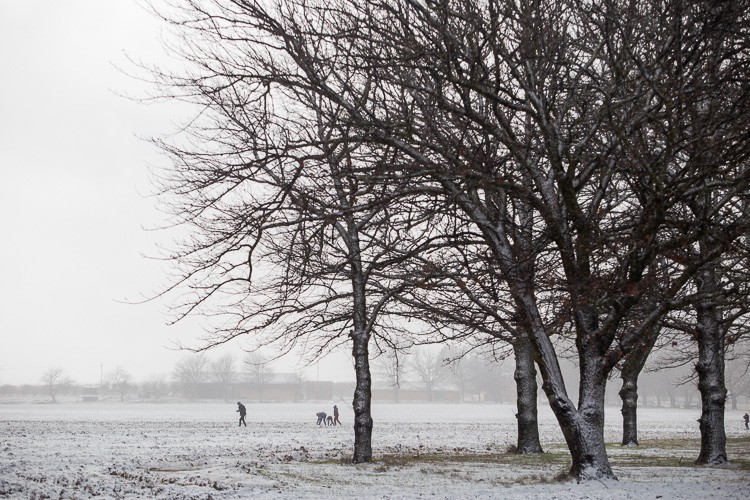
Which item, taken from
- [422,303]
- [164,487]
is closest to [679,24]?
[422,303]

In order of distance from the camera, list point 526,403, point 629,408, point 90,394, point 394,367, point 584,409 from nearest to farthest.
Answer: point 584,409
point 526,403
point 629,408
point 394,367
point 90,394

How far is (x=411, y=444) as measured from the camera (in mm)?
28125

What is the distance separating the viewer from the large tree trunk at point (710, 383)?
17203 mm

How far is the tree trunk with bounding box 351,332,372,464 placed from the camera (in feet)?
60.2

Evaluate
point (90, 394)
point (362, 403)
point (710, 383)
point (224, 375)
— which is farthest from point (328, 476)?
point (90, 394)

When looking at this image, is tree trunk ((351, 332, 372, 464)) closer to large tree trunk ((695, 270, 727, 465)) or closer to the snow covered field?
the snow covered field

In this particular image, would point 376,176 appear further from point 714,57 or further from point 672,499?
point 672,499

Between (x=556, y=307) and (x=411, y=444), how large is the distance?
14635 mm

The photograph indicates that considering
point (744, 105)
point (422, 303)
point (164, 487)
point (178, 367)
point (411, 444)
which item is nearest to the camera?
point (744, 105)

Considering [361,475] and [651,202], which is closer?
[651,202]

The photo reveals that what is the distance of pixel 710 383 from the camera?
18156 millimetres

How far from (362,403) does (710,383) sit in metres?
8.78

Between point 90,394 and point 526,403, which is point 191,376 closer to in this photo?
point 90,394

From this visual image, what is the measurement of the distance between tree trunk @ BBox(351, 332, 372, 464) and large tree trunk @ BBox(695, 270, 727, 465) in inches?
314
